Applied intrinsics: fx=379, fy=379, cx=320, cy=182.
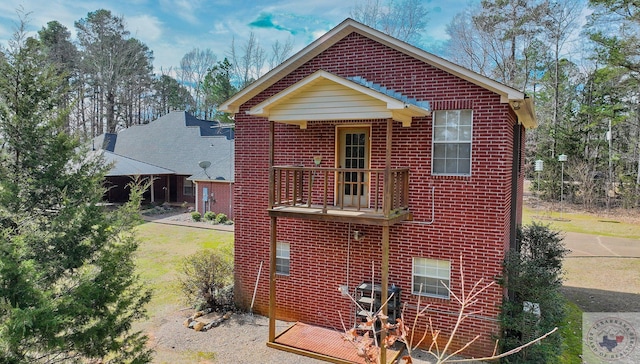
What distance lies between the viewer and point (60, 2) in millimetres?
11547

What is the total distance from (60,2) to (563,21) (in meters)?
34.4

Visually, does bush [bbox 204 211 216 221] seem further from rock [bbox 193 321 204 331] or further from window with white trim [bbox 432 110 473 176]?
window with white trim [bbox 432 110 473 176]

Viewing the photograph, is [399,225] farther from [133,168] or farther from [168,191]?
[168,191]

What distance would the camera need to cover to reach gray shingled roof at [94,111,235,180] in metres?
29.0

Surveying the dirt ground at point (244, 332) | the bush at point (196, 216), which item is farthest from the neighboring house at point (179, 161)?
the dirt ground at point (244, 332)

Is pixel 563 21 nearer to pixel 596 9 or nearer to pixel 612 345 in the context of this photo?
pixel 596 9

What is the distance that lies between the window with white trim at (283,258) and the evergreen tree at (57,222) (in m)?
3.83

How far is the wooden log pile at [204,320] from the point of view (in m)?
9.28

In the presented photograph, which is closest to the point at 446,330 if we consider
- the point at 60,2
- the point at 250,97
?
the point at 250,97

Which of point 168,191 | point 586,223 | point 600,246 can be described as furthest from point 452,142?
point 168,191

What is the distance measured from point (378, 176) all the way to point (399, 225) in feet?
4.05

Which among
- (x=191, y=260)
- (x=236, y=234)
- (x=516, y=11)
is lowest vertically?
(x=191, y=260)

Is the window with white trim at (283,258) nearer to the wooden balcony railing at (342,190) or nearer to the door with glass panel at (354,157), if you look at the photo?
the wooden balcony railing at (342,190)

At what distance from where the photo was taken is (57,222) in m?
5.86
